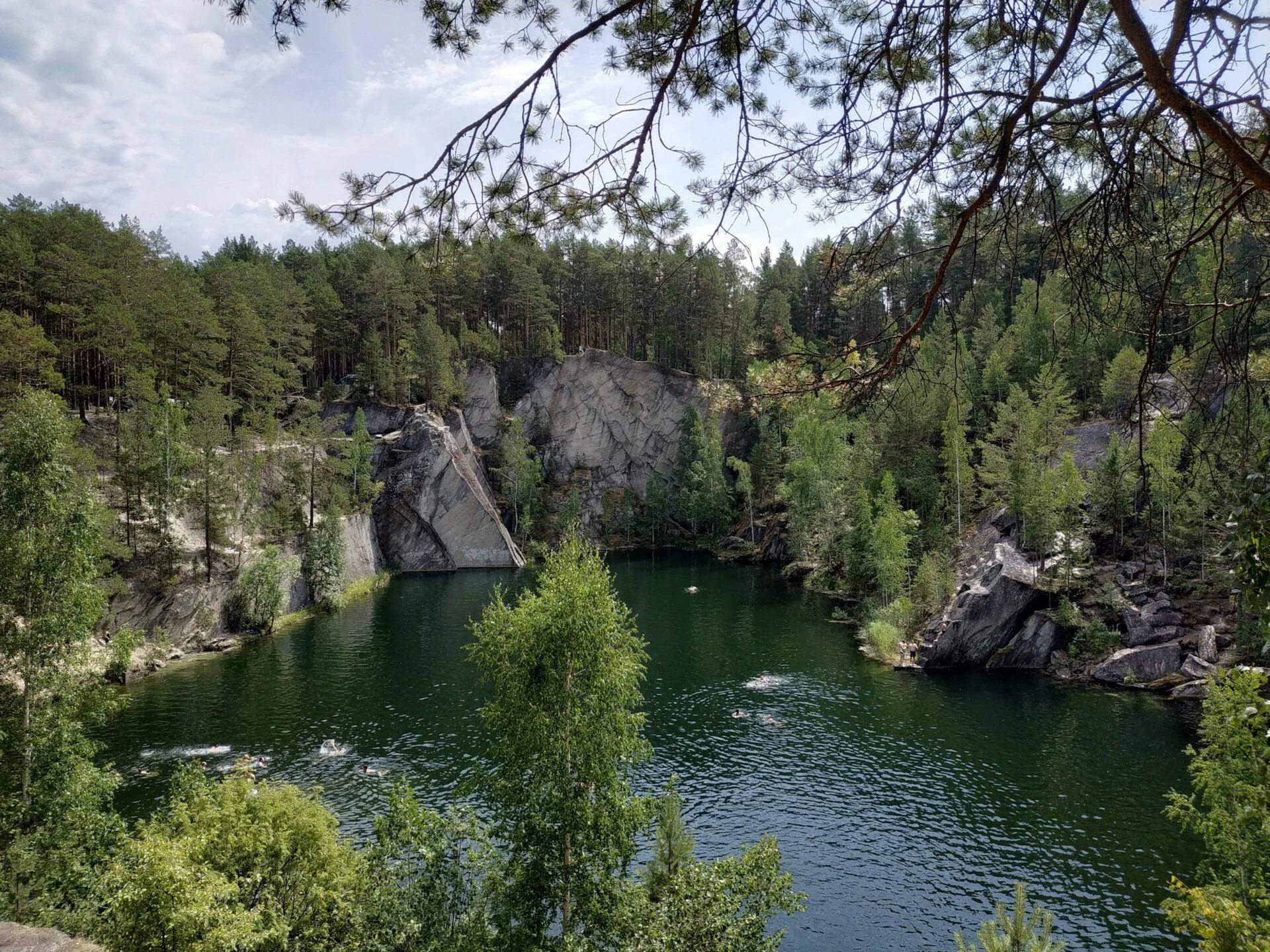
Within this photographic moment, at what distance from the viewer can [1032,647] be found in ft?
107

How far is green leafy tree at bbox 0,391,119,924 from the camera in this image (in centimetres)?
1352

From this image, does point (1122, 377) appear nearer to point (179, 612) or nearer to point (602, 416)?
point (602, 416)

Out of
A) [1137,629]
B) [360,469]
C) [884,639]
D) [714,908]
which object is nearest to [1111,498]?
[1137,629]

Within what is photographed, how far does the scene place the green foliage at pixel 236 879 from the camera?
29.2ft

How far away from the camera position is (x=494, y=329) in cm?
7600

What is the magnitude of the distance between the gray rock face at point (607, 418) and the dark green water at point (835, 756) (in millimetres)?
35370

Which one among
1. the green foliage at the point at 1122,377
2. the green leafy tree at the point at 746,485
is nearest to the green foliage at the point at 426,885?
the green foliage at the point at 1122,377

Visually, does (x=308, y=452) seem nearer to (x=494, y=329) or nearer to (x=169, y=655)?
(x=169, y=655)

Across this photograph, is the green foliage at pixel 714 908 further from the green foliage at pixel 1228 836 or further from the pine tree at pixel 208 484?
the pine tree at pixel 208 484

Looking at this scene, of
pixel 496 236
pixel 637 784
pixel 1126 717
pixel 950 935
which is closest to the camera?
pixel 496 236

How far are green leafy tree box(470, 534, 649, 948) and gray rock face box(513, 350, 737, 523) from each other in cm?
5785

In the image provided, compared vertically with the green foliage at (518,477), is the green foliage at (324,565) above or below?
below

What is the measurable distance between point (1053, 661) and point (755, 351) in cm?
3370

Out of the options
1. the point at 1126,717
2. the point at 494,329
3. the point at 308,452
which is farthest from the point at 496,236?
the point at 494,329
